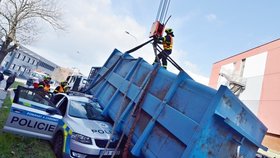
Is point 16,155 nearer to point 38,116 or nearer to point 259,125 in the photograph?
point 38,116

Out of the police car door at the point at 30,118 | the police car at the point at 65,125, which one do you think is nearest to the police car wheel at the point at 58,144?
the police car at the point at 65,125

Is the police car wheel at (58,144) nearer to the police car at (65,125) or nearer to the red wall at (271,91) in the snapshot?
the police car at (65,125)

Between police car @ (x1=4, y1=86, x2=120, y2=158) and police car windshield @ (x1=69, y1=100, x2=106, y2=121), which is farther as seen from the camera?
police car windshield @ (x1=69, y1=100, x2=106, y2=121)

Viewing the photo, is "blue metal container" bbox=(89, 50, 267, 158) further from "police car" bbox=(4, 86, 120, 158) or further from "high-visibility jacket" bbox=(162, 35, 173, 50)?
"high-visibility jacket" bbox=(162, 35, 173, 50)

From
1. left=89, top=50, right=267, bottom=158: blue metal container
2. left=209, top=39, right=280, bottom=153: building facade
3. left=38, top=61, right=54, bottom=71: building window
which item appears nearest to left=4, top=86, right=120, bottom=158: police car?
left=89, top=50, right=267, bottom=158: blue metal container

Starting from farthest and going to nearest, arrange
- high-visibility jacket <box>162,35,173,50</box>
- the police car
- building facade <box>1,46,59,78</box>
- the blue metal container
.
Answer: building facade <box>1,46,59,78</box> → high-visibility jacket <box>162,35,173,50</box> → the police car → the blue metal container

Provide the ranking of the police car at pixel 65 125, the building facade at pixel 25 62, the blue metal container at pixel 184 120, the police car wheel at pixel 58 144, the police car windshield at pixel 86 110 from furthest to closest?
the building facade at pixel 25 62 < the police car windshield at pixel 86 110 < the police car wheel at pixel 58 144 < the police car at pixel 65 125 < the blue metal container at pixel 184 120

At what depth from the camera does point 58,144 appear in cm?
533

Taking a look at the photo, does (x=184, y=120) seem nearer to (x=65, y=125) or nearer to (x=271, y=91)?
(x=65, y=125)

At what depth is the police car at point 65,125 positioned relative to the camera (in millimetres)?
4734

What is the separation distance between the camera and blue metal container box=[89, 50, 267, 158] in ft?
10.2

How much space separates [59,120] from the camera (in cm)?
560

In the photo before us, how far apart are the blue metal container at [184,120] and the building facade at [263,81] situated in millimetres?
15143

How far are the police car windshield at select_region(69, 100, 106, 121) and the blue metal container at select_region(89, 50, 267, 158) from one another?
1065mm
